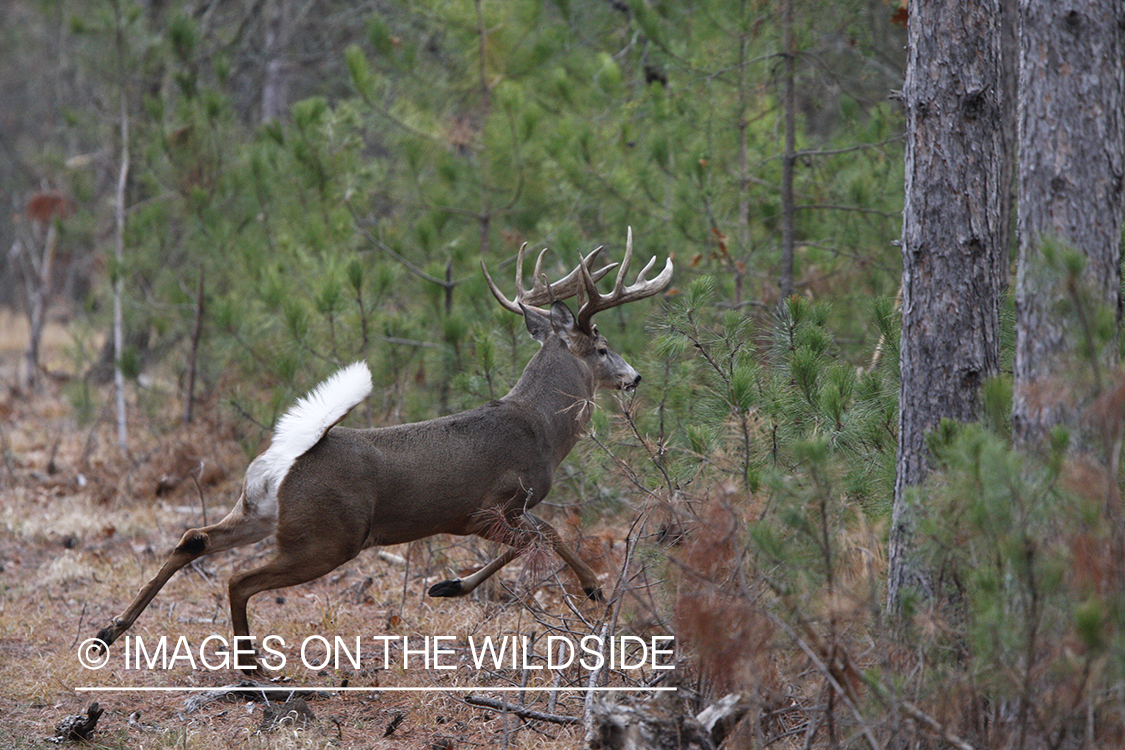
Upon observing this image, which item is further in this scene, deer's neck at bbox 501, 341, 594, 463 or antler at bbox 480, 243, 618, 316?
antler at bbox 480, 243, 618, 316

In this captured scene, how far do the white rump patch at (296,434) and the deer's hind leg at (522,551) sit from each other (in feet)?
3.18

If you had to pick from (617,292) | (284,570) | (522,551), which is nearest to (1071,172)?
(522,551)

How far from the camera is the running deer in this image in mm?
4793

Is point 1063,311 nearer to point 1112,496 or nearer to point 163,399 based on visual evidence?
point 1112,496

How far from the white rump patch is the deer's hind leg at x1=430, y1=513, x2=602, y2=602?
97cm

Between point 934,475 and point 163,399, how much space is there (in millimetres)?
9171

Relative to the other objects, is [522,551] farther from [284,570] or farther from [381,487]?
[284,570]

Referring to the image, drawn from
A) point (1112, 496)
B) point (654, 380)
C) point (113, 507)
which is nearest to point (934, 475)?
point (1112, 496)

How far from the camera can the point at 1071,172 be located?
10.6 feet

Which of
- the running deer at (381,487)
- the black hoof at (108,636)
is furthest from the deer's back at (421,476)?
the black hoof at (108,636)

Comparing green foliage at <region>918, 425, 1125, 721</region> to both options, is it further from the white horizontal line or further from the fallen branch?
the white horizontal line

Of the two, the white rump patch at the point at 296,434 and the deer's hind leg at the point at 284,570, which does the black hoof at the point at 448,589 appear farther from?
the white rump patch at the point at 296,434

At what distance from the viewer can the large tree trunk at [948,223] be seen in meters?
3.76

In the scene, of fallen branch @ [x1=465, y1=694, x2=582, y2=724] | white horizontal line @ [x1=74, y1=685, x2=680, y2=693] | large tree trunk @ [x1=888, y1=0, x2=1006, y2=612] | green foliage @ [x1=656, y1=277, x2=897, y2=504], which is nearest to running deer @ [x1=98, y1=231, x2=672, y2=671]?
white horizontal line @ [x1=74, y1=685, x2=680, y2=693]
